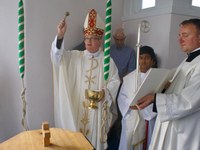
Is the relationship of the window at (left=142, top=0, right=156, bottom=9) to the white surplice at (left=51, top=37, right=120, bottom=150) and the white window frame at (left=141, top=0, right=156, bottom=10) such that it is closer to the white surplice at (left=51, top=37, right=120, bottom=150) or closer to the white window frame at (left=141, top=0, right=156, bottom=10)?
the white window frame at (left=141, top=0, right=156, bottom=10)

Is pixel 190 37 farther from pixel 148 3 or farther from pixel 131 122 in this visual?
pixel 148 3

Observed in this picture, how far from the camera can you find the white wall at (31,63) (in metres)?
2.70

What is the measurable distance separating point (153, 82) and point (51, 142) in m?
1.05

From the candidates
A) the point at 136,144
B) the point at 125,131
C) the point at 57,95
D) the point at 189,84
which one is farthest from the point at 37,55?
the point at 189,84

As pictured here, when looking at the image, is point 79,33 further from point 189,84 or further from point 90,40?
point 189,84

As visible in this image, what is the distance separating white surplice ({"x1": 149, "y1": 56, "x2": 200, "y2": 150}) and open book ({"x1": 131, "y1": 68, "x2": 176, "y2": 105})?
0.09m

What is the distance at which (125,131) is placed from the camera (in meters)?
2.49

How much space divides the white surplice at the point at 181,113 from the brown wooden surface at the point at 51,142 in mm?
1011

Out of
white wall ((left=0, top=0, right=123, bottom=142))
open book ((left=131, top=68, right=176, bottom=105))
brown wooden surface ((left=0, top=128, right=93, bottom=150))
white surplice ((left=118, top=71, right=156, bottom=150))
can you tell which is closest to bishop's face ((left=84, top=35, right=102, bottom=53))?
white surplice ((left=118, top=71, right=156, bottom=150))

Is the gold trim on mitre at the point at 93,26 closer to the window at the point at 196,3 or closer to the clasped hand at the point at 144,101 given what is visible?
the clasped hand at the point at 144,101

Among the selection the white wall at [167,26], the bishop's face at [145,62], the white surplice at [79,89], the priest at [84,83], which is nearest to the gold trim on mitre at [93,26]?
the priest at [84,83]

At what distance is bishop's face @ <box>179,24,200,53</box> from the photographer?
2018mm

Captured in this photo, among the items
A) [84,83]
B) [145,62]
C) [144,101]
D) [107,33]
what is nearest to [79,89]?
[84,83]

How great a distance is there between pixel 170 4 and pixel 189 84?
3.73 feet
